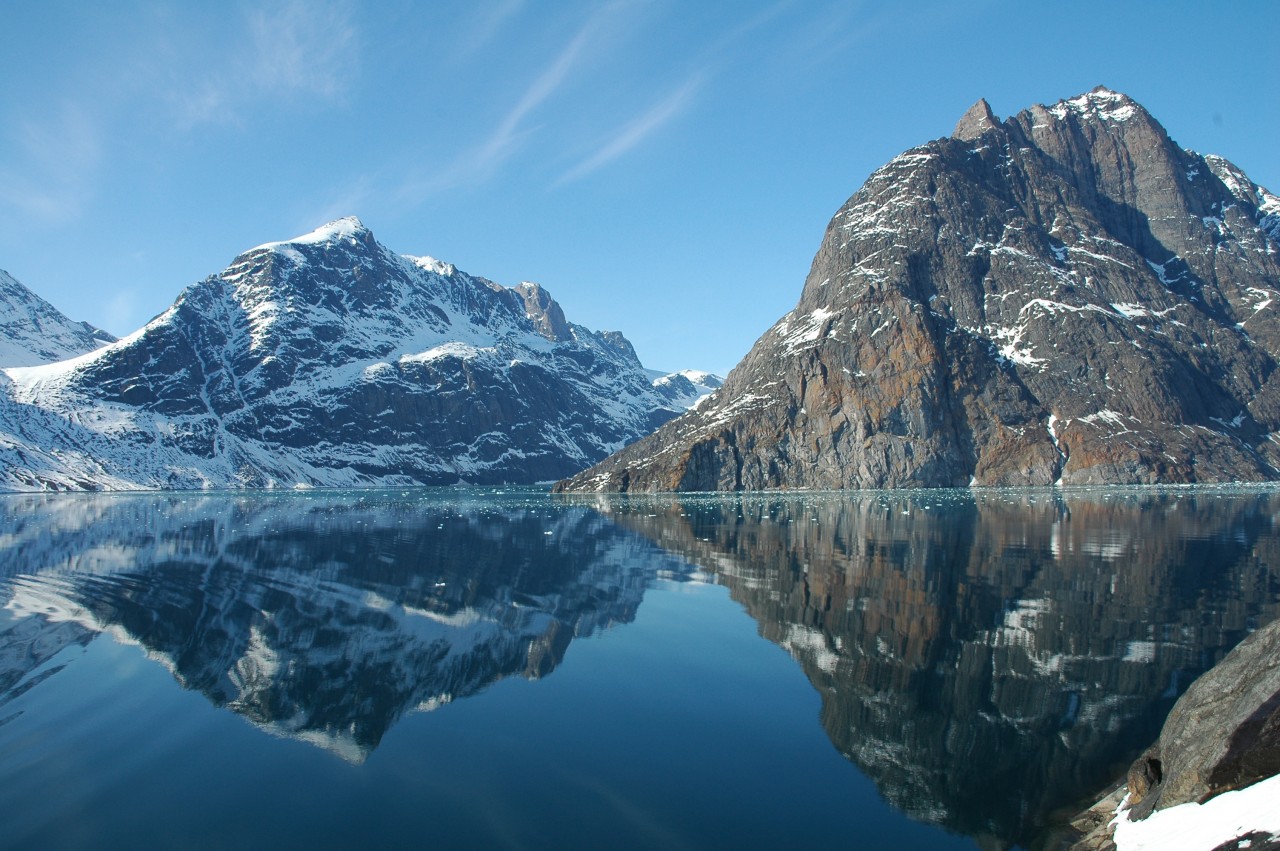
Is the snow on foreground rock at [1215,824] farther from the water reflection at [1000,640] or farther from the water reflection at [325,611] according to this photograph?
the water reflection at [325,611]

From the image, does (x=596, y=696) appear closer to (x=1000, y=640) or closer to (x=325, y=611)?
(x=1000, y=640)

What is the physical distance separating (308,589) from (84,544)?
39.9m

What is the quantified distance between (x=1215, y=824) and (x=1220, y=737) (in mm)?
2376

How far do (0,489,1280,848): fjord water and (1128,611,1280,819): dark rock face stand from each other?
2846mm

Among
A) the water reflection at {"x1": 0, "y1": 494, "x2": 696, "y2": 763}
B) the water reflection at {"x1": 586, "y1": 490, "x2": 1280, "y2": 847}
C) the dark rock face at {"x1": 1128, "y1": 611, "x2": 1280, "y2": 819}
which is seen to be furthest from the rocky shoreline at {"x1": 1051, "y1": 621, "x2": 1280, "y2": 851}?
the water reflection at {"x1": 0, "y1": 494, "x2": 696, "y2": 763}

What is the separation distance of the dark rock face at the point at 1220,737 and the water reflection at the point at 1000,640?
279cm

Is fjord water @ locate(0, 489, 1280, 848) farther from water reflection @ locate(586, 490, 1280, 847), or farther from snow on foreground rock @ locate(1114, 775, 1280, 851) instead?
snow on foreground rock @ locate(1114, 775, 1280, 851)

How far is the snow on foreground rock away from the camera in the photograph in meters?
11.5

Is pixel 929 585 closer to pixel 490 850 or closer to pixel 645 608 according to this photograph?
pixel 645 608

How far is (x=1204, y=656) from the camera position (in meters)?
27.9

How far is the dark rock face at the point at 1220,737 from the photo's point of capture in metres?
13.4

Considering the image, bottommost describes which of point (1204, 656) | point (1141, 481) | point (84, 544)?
point (84, 544)

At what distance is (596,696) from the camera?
2655 cm

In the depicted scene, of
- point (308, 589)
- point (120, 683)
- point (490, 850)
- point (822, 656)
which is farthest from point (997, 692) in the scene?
point (308, 589)
